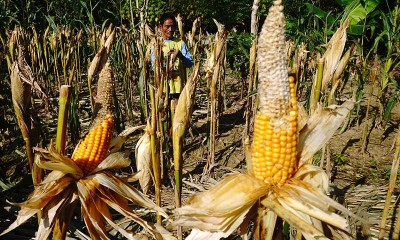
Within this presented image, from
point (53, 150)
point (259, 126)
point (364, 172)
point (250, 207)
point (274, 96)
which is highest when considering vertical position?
point (274, 96)

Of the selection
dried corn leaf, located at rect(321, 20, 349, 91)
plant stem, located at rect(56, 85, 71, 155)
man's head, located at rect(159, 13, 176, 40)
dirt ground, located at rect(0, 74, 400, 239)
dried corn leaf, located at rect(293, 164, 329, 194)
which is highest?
man's head, located at rect(159, 13, 176, 40)

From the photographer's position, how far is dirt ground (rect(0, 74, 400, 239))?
3000 millimetres

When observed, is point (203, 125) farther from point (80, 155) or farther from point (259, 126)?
point (259, 126)

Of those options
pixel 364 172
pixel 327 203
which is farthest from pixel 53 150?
pixel 364 172

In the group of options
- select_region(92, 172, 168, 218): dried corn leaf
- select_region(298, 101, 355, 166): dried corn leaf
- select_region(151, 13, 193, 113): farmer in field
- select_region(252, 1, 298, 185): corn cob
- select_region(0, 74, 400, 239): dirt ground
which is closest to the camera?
select_region(252, 1, 298, 185): corn cob

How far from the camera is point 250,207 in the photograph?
1276 millimetres

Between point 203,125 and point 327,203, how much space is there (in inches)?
172

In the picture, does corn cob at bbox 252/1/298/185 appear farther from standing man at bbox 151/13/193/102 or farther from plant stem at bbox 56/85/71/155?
standing man at bbox 151/13/193/102

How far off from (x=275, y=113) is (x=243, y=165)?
2979 mm

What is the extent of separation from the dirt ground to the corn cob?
144 cm

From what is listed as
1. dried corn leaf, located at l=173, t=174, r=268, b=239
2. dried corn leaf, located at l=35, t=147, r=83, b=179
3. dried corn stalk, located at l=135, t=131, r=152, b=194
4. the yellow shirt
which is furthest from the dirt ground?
dried corn leaf, located at l=173, t=174, r=268, b=239

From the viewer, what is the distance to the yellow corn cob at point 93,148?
1.67m

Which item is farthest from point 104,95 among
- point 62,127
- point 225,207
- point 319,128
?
point 319,128

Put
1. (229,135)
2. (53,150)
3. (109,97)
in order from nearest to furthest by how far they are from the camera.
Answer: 1. (53,150)
2. (109,97)
3. (229,135)
